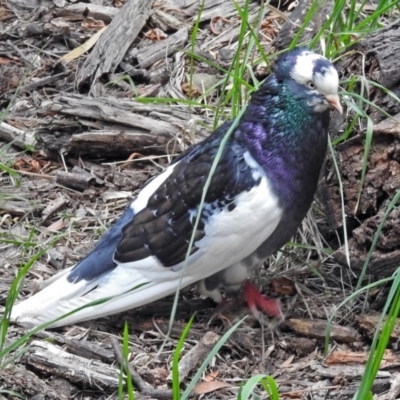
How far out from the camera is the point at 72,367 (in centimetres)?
371

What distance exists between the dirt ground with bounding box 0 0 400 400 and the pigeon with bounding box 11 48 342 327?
17cm

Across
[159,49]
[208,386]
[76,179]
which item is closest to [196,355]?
[208,386]

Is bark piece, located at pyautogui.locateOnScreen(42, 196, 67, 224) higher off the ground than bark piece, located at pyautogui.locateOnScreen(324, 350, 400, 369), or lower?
lower

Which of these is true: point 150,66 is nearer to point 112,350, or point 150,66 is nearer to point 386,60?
point 386,60

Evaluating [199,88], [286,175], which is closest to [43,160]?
[199,88]

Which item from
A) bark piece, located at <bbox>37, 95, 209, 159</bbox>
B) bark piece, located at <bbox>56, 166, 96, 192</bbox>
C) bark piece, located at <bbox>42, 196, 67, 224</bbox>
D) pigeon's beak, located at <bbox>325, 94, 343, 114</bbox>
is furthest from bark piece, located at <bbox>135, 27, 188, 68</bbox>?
pigeon's beak, located at <bbox>325, 94, 343, 114</bbox>

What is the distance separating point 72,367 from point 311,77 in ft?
4.26

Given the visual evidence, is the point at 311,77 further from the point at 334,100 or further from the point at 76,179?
the point at 76,179

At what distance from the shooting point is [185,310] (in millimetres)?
4168

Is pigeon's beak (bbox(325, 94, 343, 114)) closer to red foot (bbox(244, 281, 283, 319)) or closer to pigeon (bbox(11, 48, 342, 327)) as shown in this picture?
pigeon (bbox(11, 48, 342, 327))

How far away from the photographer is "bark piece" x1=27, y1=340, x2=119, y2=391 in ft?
12.0

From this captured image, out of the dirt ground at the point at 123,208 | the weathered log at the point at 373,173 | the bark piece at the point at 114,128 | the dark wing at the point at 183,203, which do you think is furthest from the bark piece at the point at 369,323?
the bark piece at the point at 114,128

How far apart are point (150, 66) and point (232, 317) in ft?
6.06

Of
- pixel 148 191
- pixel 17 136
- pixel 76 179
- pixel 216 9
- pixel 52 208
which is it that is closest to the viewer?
pixel 148 191
